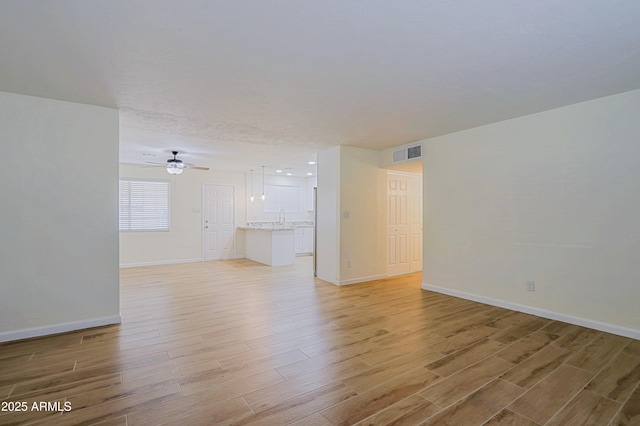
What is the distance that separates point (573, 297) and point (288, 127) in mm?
4201

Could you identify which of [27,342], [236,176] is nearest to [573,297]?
[27,342]

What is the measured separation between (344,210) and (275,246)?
2.79 m

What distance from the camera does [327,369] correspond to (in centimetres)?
251

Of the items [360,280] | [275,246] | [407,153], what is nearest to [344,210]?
[360,280]

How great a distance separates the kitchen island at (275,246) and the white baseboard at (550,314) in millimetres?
3988

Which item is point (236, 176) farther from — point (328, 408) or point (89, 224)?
point (328, 408)

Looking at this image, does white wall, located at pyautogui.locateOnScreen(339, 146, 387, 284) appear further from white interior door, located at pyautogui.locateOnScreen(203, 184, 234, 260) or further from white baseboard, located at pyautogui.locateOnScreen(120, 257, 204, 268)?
white baseboard, located at pyautogui.locateOnScreen(120, 257, 204, 268)

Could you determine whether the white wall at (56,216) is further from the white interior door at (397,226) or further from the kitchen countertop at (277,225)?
the kitchen countertop at (277,225)

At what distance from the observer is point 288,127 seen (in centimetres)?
437

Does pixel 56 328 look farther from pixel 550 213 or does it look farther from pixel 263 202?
pixel 263 202

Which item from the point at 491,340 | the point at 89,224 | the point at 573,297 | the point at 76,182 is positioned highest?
the point at 76,182

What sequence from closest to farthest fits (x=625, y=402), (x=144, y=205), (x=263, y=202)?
(x=625, y=402), (x=144, y=205), (x=263, y=202)

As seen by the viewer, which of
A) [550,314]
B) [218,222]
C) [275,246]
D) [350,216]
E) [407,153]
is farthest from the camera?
[218,222]

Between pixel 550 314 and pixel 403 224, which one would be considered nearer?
pixel 550 314
